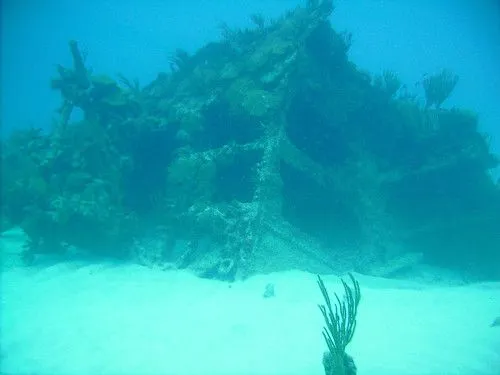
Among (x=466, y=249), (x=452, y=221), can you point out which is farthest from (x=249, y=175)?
(x=466, y=249)

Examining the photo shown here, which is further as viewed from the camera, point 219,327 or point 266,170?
point 266,170

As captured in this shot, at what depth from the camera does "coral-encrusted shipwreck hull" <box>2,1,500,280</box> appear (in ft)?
25.1

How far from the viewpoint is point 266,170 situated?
297 inches

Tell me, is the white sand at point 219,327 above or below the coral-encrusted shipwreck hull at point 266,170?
below

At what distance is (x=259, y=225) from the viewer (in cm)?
714

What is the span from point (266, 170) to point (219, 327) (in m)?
3.69

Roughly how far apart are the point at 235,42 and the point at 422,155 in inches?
299

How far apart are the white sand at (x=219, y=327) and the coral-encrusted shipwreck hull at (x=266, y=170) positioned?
3.54ft

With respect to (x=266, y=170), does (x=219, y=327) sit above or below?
below

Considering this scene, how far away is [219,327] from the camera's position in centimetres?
514

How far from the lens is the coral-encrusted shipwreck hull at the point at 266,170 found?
766 centimetres

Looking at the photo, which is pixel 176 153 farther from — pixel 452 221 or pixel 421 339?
pixel 452 221

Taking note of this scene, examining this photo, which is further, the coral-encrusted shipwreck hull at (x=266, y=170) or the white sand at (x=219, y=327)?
the coral-encrusted shipwreck hull at (x=266, y=170)

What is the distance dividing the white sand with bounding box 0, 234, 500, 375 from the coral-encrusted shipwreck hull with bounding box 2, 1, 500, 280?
1079 mm
